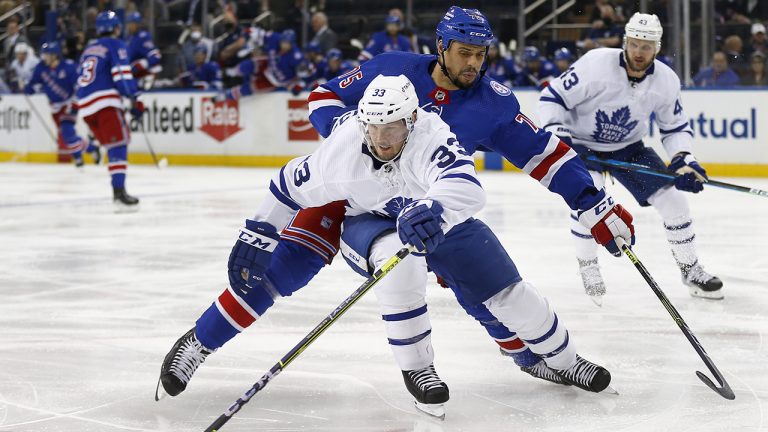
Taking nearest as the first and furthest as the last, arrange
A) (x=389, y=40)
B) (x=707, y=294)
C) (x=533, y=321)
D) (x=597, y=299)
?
(x=533, y=321) → (x=597, y=299) → (x=707, y=294) → (x=389, y=40)

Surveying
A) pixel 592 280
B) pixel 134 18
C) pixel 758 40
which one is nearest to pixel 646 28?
pixel 592 280

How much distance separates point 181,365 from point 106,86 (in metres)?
5.93

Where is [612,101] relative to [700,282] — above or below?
above

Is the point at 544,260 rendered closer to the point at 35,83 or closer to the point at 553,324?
the point at 553,324

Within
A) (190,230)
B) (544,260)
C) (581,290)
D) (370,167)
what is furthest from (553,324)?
(190,230)

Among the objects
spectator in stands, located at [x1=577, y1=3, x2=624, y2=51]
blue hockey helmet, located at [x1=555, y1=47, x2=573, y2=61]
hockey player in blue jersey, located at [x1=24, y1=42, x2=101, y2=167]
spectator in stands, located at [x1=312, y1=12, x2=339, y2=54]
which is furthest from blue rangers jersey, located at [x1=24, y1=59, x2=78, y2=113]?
spectator in stands, located at [x1=577, y1=3, x2=624, y2=51]

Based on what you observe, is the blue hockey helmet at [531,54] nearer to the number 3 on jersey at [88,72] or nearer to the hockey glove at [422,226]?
the number 3 on jersey at [88,72]

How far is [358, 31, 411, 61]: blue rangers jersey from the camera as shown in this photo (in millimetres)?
11516

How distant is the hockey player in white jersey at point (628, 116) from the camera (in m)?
4.73

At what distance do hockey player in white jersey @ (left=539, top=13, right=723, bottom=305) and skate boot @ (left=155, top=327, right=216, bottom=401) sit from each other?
2044mm

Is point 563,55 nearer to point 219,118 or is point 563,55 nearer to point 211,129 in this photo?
point 219,118

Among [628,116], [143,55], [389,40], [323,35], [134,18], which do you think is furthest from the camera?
[323,35]

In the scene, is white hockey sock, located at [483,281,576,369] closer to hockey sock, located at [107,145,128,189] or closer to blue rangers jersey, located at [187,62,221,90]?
hockey sock, located at [107,145,128,189]

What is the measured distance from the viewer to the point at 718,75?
9.98 m
